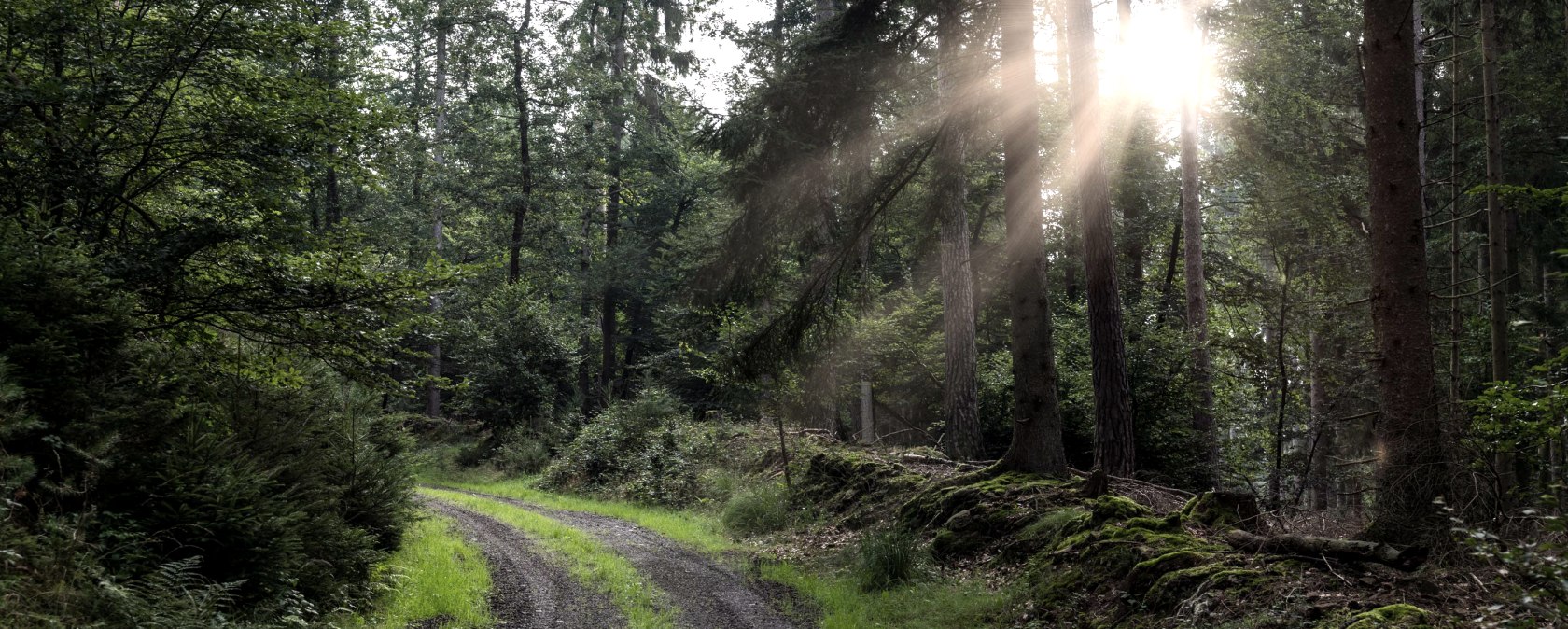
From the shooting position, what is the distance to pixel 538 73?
26625mm

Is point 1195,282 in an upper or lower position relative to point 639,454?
upper

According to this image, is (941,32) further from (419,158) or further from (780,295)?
(419,158)

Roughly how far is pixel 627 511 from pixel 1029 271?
9510 millimetres

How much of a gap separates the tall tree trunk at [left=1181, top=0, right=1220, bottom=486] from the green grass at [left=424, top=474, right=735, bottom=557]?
804 centimetres

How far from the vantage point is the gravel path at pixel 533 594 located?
8156mm

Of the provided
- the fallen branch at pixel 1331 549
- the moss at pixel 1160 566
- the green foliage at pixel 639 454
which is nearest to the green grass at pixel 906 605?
the moss at pixel 1160 566

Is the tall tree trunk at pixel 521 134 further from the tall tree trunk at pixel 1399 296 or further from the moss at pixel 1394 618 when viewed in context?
the moss at pixel 1394 618

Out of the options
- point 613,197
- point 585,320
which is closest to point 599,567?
point 613,197

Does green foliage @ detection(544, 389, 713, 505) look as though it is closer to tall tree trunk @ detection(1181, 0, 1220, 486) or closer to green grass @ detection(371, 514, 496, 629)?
green grass @ detection(371, 514, 496, 629)

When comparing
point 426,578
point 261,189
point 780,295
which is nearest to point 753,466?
point 780,295

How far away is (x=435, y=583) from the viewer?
30.5 feet

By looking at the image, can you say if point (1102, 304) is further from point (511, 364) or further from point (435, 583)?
point (511, 364)

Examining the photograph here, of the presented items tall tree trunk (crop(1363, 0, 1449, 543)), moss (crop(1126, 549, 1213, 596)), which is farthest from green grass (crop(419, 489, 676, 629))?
tall tree trunk (crop(1363, 0, 1449, 543))

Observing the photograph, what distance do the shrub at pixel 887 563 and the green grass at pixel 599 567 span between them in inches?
84.7
